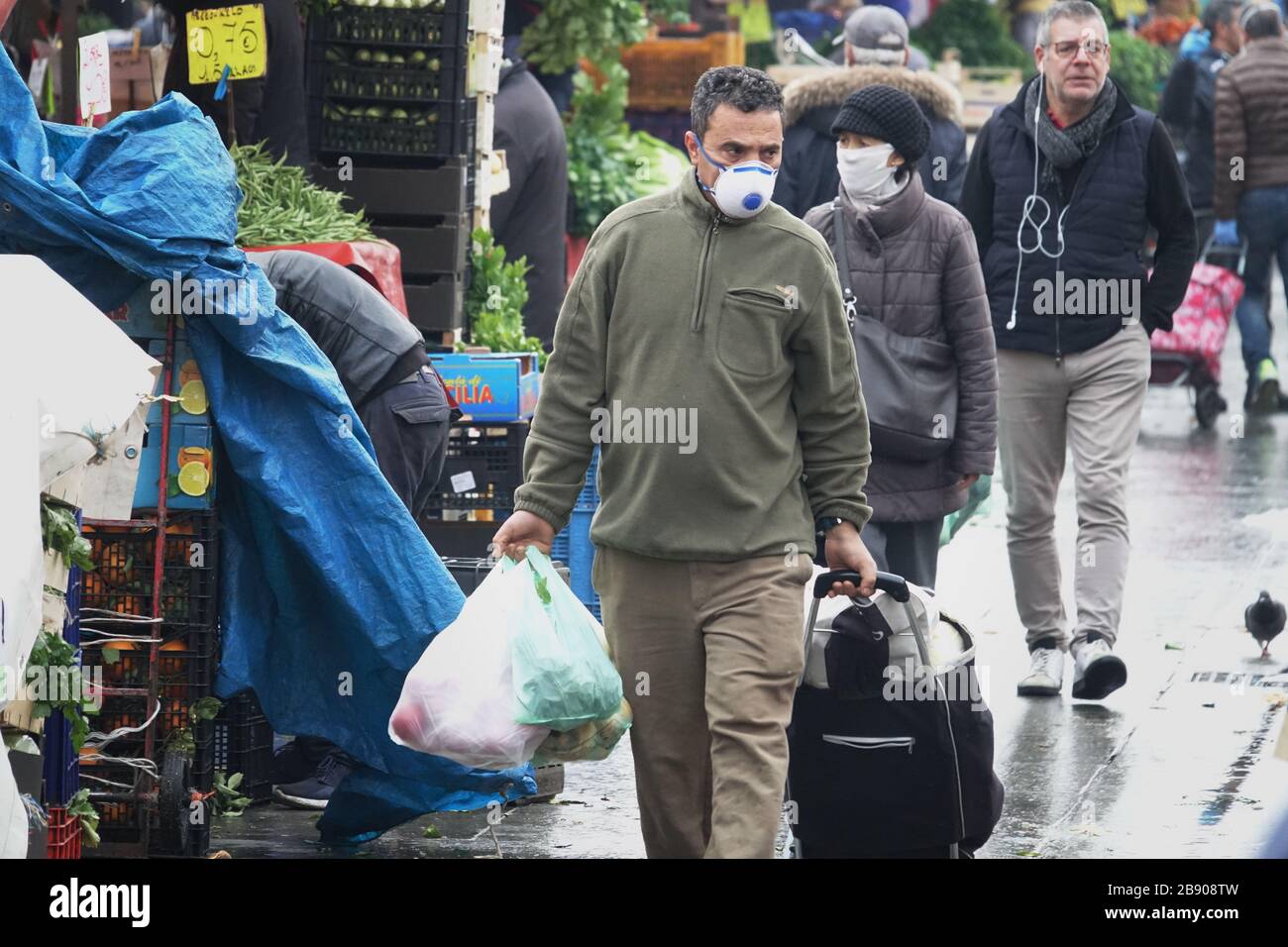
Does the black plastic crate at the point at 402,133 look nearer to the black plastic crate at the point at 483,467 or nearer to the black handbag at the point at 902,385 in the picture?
the black plastic crate at the point at 483,467

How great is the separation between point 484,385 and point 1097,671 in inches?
96.6

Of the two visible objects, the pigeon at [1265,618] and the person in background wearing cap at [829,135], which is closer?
the pigeon at [1265,618]

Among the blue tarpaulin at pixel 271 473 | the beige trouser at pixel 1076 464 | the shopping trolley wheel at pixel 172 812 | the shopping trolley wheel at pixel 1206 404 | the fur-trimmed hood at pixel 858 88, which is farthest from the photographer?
the shopping trolley wheel at pixel 1206 404

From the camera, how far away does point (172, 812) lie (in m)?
6.14

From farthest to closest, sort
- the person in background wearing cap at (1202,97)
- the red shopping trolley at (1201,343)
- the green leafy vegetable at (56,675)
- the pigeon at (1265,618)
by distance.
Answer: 1. the person in background wearing cap at (1202,97)
2. the red shopping trolley at (1201,343)
3. the pigeon at (1265,618)
4. the green leafy vegetable at (56,675)

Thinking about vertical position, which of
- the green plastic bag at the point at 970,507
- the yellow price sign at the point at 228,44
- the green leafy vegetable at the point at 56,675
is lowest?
the green plastic bag at the point at 970,507

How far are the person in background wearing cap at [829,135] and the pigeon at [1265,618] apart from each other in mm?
2053

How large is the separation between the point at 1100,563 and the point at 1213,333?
6472mm

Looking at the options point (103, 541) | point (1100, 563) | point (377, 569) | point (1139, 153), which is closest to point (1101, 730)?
point (1100, 563)

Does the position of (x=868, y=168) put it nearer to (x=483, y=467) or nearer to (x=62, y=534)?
(x=483, y=467)

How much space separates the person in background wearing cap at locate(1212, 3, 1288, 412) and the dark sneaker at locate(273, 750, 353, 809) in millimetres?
8624

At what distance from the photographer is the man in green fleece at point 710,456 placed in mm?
5094

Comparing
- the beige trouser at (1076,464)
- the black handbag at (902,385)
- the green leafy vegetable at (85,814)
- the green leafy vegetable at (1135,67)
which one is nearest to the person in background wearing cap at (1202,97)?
the green leafy vegetable at (1135,67)
